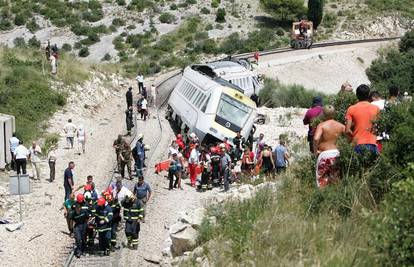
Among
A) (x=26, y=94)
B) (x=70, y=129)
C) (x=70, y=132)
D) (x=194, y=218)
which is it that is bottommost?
(x=26, y=94)

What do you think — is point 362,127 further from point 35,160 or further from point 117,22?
point 117,22

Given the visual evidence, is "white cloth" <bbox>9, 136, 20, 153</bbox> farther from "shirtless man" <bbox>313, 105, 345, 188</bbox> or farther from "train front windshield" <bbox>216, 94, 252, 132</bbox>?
"shirtless man" <bbox>313, 105, 345, 188</bbox>

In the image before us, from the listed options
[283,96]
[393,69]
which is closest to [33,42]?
[283,96]

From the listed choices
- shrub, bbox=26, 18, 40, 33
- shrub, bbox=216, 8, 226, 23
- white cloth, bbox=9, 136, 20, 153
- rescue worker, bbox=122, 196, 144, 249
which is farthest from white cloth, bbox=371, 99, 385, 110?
shrub, bbox=216, 8, 226, 23

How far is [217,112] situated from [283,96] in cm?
1877

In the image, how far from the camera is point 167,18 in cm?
7469

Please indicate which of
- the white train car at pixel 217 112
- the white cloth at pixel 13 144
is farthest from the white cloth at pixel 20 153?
the white train car at pixel 217 112

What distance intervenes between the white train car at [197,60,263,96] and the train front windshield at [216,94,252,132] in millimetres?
6677

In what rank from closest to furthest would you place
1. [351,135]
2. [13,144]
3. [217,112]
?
[351,135], [13,144], [217,112]

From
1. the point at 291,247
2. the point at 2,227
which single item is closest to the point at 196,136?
the point at 2,227

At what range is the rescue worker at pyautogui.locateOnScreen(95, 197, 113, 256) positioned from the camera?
17.9 m

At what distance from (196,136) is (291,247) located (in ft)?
56.8

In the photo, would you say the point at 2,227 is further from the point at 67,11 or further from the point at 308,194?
the point at 67,11

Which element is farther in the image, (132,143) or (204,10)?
(204,10)
